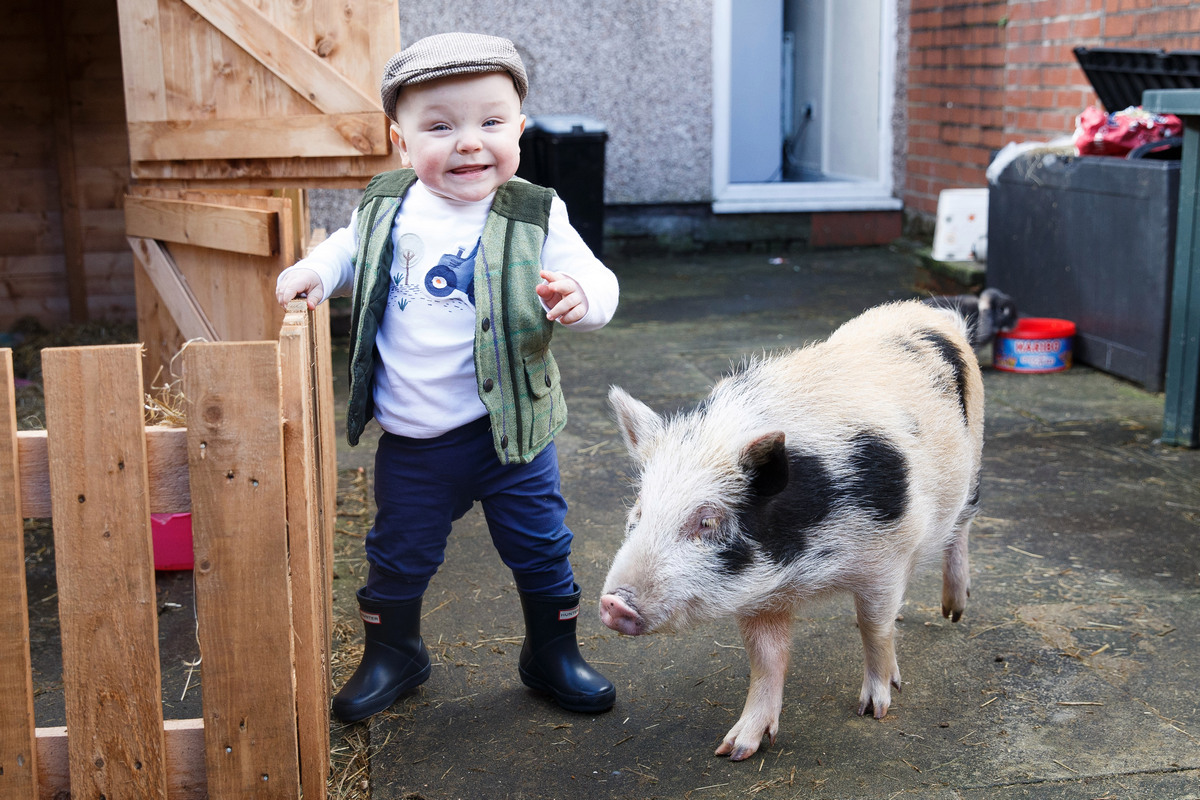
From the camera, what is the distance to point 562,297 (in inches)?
101

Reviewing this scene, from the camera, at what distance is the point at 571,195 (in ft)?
31.5

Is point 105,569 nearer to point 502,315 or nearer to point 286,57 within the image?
point 502,315

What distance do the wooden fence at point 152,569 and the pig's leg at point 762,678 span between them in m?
1.03

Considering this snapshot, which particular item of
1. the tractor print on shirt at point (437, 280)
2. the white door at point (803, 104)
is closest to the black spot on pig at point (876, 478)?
the tractor print on shirt at point (437, 280)

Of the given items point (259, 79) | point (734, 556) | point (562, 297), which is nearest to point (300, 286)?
point (562, 297)

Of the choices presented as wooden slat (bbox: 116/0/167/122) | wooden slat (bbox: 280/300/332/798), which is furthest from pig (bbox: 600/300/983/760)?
wooden slat (bbox: 116/0/167/122)

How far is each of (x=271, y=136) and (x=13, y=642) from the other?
2654 mm

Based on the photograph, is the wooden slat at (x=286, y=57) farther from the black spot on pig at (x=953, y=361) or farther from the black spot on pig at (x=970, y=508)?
the black spot on pig at (x=970, y=508)

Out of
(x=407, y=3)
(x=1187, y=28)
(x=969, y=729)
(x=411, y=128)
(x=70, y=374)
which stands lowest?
(x=969, y=729)

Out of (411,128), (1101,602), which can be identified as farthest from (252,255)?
(1101,602)

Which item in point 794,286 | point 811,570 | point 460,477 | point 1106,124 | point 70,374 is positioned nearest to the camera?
point 70,374

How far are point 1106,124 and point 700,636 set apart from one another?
446cm

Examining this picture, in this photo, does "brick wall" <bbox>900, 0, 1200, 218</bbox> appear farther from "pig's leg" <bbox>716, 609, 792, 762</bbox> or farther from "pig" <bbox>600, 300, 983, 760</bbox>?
"pig's leg" <bbox>716, 609, 792, 762</bbox>

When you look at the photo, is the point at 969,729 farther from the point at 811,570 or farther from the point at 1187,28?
the point at 1187,28
